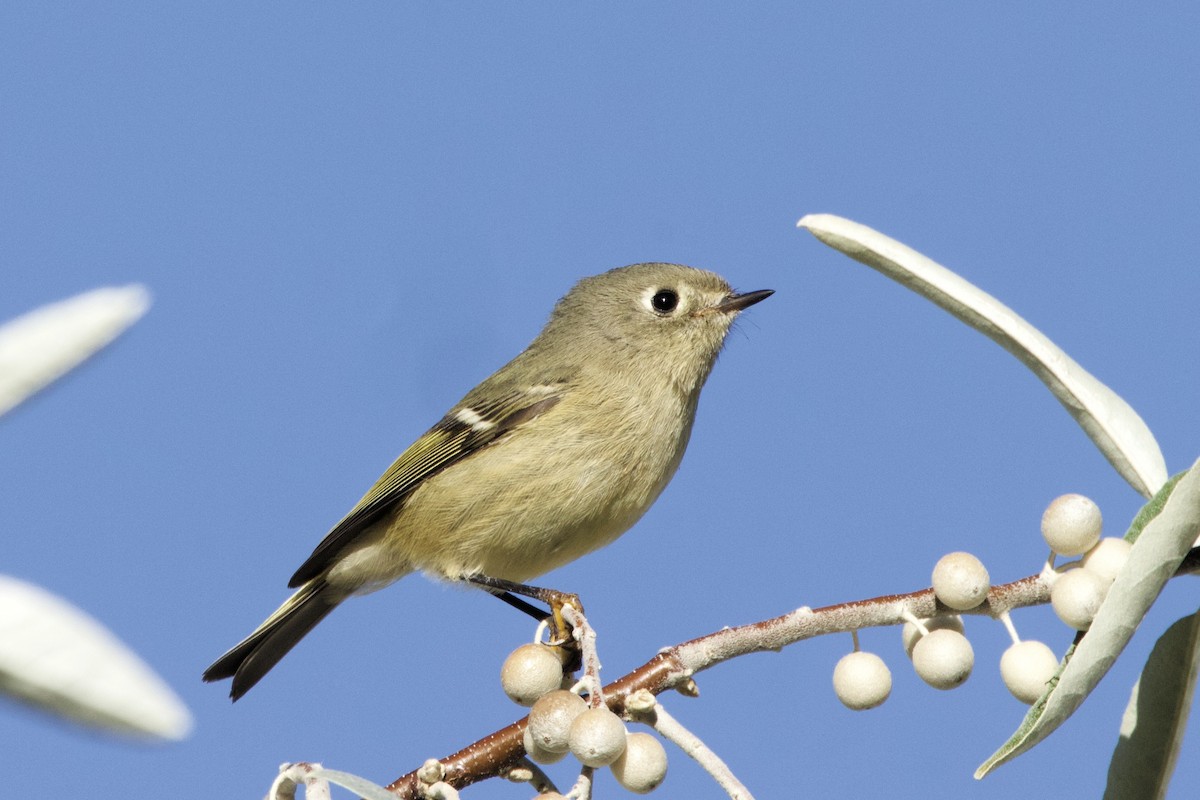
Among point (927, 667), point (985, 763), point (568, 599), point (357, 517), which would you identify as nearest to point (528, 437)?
point (357, 517)

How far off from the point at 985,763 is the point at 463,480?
7.33 feet

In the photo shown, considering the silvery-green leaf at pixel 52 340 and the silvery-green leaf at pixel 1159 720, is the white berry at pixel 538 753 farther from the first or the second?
the silvery-green leaf at pixel 52 340

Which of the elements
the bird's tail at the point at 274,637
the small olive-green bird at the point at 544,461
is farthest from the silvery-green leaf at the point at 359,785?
the bird's tail at the point at 274,637

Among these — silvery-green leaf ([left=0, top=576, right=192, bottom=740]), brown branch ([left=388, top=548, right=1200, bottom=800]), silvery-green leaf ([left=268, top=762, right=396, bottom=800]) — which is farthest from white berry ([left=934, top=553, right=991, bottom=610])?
silvery-green leaf ([left=0, top=576, right=192, bottom=740])

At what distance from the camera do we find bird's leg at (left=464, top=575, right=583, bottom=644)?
232 cm

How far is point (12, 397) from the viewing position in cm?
50

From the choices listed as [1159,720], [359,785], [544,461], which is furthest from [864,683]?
[544,461]

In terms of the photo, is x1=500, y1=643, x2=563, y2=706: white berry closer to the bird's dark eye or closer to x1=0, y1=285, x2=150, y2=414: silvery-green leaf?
x1=0, y1=285, x2=150, y2=414: silvery-green leaf

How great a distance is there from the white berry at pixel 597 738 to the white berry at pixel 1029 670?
0.48 metres

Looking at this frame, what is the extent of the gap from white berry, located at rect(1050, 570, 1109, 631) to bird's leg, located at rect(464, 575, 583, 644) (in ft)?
2.88

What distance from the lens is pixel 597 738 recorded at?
4.61 feet

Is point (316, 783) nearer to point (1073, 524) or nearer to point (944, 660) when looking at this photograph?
point (944, 660)

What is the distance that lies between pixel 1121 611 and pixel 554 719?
660 mm

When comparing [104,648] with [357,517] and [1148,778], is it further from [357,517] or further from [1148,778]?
[357,517]
